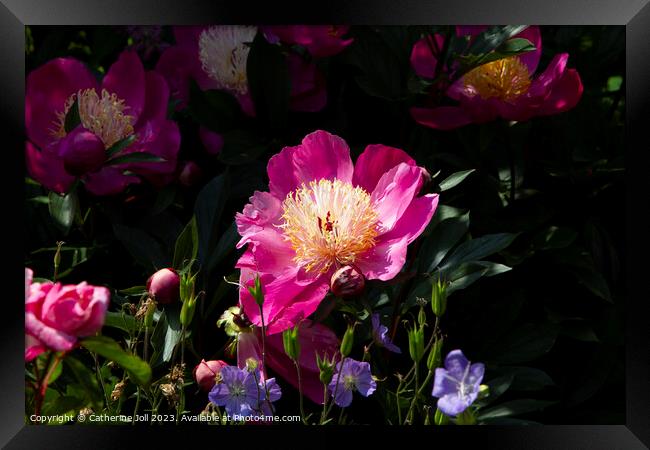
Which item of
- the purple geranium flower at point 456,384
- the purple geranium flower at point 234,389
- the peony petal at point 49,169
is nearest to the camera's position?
the purple geranium flower at point 456,384

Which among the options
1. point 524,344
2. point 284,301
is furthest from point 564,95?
point 284,301

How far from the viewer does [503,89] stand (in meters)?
1.11

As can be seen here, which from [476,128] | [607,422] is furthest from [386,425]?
[476,128]

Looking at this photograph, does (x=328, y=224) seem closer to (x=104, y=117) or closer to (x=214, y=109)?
(x=214, y=109)

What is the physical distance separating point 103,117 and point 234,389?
38cm

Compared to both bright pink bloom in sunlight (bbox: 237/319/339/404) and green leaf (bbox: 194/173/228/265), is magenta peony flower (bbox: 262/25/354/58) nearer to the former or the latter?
green leaf (bbox: 194/173/228/265)

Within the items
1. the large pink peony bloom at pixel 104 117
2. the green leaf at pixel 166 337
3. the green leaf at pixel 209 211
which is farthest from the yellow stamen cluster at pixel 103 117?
the green leaf at pixel 166 337

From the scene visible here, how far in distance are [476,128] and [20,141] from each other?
547 mm

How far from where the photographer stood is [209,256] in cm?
108

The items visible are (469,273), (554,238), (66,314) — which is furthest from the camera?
(554,238)

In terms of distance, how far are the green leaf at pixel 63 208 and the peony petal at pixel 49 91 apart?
71 millimetres

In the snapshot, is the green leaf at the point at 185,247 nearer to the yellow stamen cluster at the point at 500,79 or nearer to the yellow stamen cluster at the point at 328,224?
the yellow stamen cluster at the point at 328,224

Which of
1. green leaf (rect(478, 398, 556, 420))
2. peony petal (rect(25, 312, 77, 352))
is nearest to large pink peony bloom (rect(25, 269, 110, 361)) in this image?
peony petal (rect(25, 312, 77, 352))
